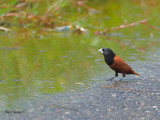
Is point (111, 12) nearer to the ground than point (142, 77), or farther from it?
farther from it

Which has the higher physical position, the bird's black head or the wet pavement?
the bird's black head

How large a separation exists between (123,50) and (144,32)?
9.46ft

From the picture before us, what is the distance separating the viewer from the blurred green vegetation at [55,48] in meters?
5.20

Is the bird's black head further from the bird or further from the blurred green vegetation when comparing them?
the blurred green vegetation

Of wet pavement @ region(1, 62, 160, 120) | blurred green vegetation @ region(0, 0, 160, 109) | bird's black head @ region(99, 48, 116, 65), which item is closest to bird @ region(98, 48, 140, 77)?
bird's black head @ region(99, 48, 116, 65)

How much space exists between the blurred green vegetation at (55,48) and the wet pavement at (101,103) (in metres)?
0.30

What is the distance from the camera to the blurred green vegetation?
520cm

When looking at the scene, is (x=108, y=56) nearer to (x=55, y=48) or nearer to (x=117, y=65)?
(x=117, y=65)

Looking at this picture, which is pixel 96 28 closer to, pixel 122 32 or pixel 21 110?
pixel 122 32

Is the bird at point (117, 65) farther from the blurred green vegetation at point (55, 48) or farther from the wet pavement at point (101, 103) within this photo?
the blurred green vegetation at point (55, 48)

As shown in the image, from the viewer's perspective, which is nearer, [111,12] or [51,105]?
[51,105]

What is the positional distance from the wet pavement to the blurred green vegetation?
1.00 feet

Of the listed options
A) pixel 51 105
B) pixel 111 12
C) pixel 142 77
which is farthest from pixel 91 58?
pixel 111 12

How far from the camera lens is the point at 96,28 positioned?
11.1 m
